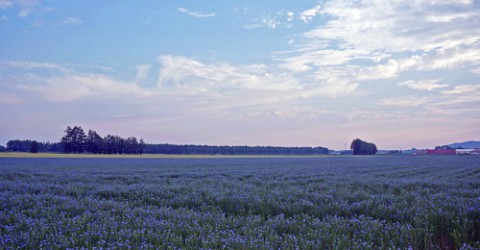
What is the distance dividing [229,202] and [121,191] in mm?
4982

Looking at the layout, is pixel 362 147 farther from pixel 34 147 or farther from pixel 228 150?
pixel 34 147

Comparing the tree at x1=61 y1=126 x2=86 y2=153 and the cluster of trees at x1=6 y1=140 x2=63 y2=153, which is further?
the cluster of trees at x1=6 y1=140 x2=63 y2=153

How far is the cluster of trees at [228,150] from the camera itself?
146 m

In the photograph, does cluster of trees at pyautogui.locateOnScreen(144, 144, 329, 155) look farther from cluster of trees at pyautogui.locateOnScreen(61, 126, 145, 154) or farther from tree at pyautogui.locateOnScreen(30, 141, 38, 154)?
tree at pyautogui.locateOnScreen(30, 141, 38, 154)

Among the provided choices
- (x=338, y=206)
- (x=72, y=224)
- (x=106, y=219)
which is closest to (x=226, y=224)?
(x=106, y=219)

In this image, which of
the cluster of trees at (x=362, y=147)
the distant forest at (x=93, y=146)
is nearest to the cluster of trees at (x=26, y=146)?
the distant forest at (x=93, y=146)

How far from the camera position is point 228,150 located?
162 meters

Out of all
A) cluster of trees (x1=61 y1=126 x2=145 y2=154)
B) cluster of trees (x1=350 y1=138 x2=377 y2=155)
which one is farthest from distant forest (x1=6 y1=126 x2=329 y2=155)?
cluster of trees (x1=350 y1=138 x2=377 y2=155)

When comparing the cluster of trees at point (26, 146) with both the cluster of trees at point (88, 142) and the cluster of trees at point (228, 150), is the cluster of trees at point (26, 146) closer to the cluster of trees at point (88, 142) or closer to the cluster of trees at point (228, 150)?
the cluster of trees at point (88, 142)

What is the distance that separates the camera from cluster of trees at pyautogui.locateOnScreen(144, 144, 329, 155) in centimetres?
14588

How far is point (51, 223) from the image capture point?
693 cm

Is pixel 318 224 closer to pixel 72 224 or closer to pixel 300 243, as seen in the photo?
pixel 300 243

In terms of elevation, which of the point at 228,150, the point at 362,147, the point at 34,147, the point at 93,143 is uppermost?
the point at 93,143

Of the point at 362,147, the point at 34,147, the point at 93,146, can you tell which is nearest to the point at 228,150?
the point at 93,146
